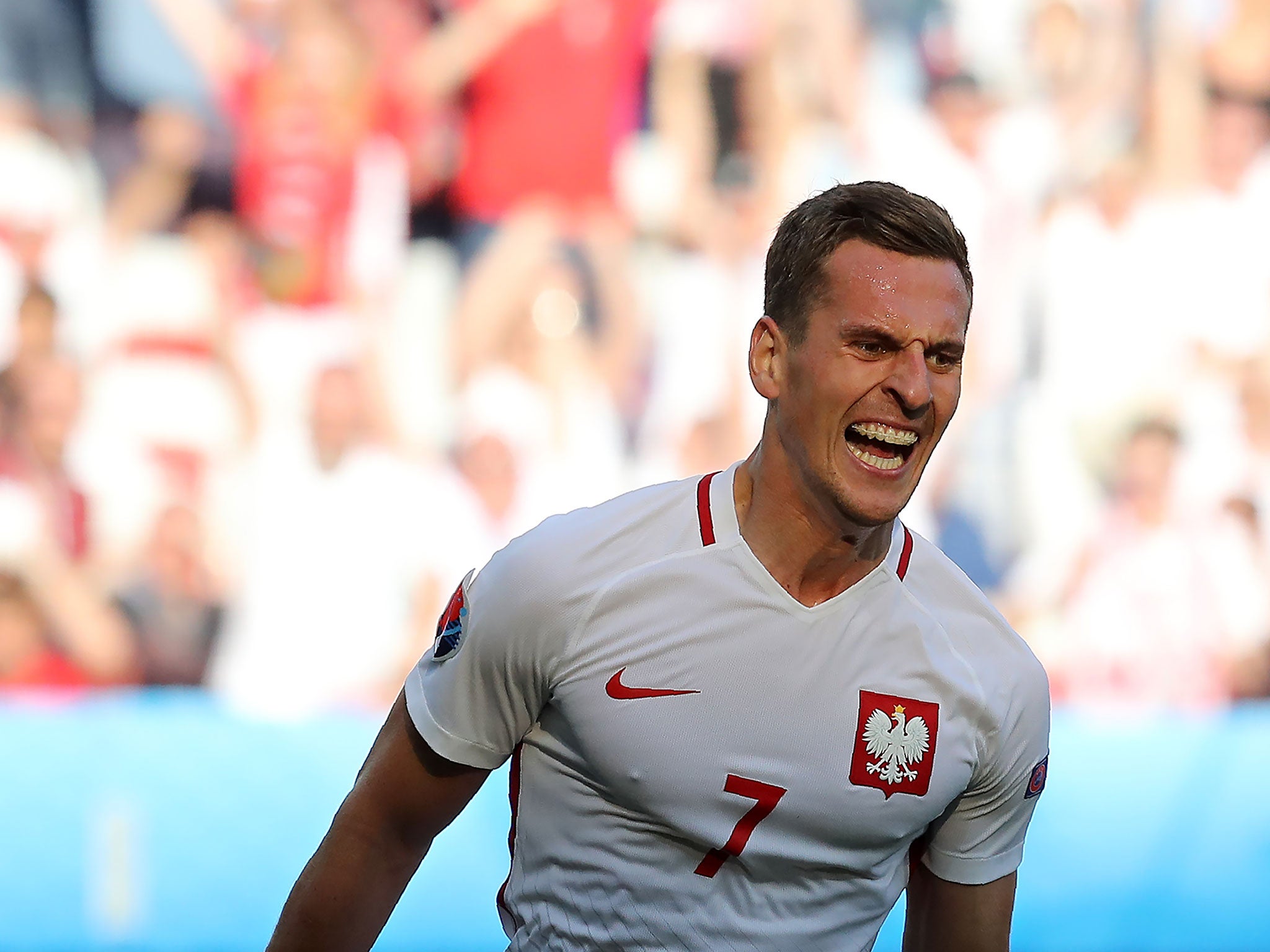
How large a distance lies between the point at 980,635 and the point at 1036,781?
221 millimetres

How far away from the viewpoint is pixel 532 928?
187 cm

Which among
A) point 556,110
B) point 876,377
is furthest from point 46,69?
point 876,377

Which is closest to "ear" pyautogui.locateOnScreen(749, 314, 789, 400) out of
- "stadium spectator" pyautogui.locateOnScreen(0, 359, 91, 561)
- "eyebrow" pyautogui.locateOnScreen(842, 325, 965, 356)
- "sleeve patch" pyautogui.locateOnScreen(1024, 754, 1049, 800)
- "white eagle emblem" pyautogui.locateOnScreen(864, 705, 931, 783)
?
"eyebrow" pyautogui.locateOnScreen(842, 325, 965, 356)

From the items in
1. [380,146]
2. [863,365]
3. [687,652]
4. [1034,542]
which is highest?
[380,146]

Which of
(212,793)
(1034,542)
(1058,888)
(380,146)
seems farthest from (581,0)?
(1058,888)

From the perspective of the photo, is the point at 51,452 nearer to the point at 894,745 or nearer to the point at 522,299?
the point at 522,299

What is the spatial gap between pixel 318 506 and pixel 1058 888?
9.53ft

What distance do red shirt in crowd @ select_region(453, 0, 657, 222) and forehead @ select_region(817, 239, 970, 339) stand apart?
372cm

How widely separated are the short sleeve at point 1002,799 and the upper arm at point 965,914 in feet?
0.06

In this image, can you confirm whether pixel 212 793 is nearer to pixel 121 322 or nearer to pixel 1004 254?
pixel 121 322

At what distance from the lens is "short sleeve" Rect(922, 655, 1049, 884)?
190 centimetres

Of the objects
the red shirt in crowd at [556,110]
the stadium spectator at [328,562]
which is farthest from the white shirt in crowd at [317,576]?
the red shirt in crowd at [556,110]

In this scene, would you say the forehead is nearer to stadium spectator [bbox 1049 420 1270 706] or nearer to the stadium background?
the stadium background

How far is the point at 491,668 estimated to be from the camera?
5.99 feet
